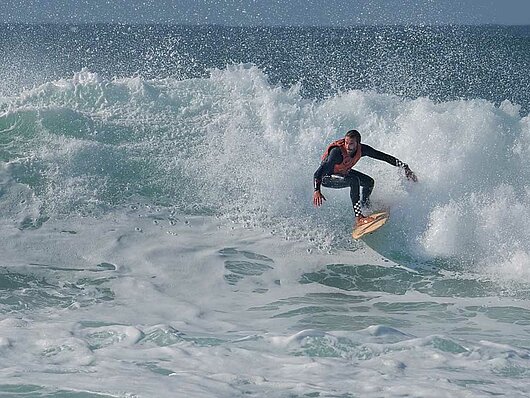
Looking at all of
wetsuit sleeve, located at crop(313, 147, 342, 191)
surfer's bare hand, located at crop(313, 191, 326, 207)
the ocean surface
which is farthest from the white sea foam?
wetsuit sleeve, located at crop(313, 147, 342, 191)

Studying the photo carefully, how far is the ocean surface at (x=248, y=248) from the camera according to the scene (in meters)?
6.93

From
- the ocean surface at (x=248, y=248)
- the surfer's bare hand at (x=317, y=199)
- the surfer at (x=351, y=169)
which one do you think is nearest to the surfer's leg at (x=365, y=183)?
the surfer at (x=351, y=169)

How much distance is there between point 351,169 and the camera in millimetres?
10852

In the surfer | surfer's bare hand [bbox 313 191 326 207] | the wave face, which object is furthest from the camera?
the wave face

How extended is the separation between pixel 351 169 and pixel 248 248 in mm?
1713

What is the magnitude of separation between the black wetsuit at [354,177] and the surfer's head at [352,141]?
135mm

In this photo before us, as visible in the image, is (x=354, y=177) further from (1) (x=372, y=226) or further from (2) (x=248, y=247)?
(2) (x=248, y=247)

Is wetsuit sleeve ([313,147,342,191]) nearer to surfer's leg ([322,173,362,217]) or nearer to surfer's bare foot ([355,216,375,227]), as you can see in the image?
surfer's leg ([322,173,362,217])

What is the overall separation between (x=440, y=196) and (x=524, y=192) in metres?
1.26

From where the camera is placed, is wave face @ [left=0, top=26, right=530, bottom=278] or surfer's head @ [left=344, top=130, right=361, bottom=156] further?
wave face @ [left=0, top=26, right=530, bottom=278]

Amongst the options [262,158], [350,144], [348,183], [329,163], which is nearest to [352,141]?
[350,144]

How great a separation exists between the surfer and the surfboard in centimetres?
7

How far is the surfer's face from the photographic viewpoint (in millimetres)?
10453

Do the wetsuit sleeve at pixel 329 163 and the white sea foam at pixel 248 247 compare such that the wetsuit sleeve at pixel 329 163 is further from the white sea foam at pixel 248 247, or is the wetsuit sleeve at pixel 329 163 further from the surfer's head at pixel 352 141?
the white sea foam at pixel 248 247
